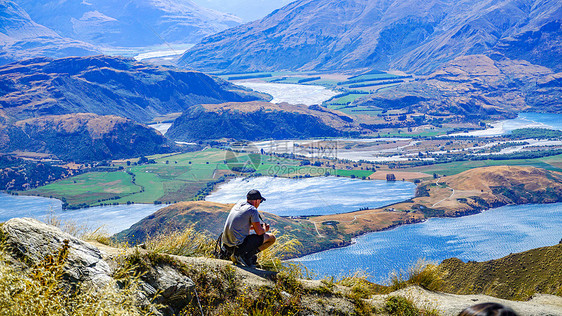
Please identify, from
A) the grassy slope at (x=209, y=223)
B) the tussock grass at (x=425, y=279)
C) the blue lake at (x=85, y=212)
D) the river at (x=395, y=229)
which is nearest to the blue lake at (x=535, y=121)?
the river at (x=395, y=229)

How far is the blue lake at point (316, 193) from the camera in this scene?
70500mm

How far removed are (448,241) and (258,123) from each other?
11157 cm

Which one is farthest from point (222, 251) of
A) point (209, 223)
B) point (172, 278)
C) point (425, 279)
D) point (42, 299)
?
point (209, 223)

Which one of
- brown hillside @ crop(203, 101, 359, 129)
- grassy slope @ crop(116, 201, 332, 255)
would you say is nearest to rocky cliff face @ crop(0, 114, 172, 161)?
brown hillside @ crop(203, 101, 359, 129)

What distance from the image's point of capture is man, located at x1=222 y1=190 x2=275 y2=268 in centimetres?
896

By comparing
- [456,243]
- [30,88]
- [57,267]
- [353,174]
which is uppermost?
[30,88]

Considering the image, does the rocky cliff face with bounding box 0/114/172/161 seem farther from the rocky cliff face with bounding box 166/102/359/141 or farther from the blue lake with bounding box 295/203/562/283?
the blue lake with bounding box 295/203/562/283

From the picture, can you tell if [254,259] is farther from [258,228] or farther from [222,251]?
[258,228]

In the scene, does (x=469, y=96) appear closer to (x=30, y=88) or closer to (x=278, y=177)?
(x=278, y=177)

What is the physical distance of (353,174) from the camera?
3664 inches

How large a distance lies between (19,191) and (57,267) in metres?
110

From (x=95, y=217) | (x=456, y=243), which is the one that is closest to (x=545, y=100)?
(x=456, y=243)

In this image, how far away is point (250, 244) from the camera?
29.9 feet

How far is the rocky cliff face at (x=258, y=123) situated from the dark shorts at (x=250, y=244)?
14124cm
